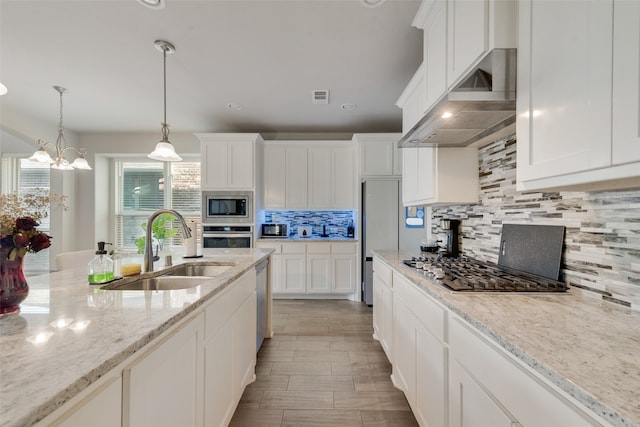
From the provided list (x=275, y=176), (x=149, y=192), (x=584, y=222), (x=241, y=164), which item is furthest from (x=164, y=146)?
(x=149, y=192)

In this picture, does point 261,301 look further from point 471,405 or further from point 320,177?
point 320,177

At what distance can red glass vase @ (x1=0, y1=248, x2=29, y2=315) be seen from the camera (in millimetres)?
867

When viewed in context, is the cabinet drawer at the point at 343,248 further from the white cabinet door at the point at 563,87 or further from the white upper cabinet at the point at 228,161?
the white cabinet door at the point at 563,87

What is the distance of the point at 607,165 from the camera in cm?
77

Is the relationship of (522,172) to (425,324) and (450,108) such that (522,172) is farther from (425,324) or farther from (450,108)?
(425,324)

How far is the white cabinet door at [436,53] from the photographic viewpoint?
1.58 meters

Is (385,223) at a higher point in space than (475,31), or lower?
lower

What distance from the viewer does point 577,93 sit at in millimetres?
865

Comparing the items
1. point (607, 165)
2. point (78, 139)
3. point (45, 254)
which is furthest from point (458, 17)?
point (45, 254)

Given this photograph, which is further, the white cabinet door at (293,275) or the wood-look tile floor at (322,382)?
the white cabinet door at (293,275)

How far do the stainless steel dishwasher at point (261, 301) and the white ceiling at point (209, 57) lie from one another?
190 centimetres

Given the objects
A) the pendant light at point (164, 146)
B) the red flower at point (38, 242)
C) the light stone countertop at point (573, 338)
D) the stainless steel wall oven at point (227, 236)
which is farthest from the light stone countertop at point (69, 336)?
the stainless steel wall oven at point (227, 236)

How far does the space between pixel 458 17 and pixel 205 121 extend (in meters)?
3.79

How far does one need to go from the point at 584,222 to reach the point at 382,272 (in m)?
1.40
